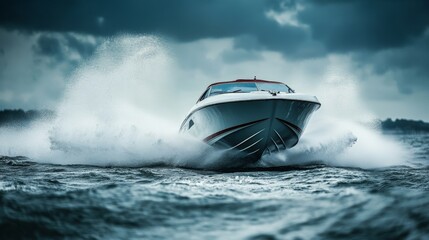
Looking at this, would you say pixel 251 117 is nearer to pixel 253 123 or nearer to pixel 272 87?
pixel 253 123

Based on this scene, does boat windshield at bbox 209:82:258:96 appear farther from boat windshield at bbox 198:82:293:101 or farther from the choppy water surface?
the choppy water surface

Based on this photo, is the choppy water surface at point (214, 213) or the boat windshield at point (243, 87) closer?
the choppy water surface at point (214, 213)

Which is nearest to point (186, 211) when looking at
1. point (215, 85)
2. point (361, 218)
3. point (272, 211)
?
point (272, 211)

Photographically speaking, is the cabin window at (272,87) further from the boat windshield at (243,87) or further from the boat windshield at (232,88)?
the boat windshield at (232,88)

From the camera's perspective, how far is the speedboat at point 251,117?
8.30 metres

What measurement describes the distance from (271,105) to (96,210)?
5740mm

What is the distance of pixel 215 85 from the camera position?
9938 mm

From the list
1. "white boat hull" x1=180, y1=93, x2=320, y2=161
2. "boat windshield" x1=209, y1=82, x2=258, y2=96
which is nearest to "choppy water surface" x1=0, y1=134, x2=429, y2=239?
"white boat hull" x1=180, y1=93, x2=320, y2=161

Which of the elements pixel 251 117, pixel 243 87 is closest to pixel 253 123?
pixel 251 117

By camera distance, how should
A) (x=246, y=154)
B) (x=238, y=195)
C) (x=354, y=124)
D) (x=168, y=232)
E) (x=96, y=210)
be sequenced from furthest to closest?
1. (x=354, y=124)
2. (x=246, y=154)
3. (x=238, y=195)
4. (x=96, y=210)
5. (x=168, y=232)

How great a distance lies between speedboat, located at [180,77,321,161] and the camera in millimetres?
8305

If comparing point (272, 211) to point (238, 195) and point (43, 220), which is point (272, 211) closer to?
point (238, 195)

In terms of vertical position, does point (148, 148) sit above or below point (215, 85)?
below

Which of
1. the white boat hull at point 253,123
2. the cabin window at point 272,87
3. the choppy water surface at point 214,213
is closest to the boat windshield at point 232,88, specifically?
the cabin window at point 272,87
